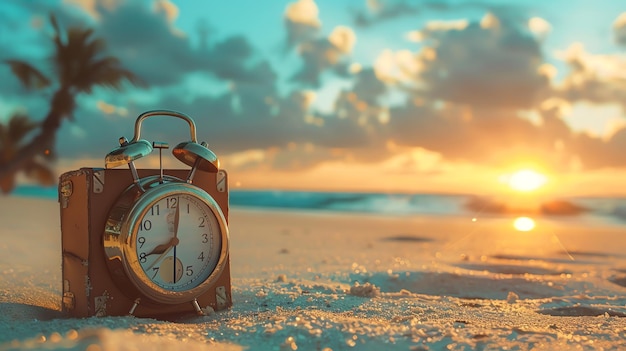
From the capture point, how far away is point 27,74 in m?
16.8

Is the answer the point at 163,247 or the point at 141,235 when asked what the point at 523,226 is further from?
the point at 141,235

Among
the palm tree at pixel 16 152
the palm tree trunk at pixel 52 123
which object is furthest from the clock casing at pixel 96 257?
the palm tree at pixel 16 152

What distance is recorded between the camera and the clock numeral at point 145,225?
9.42 feet

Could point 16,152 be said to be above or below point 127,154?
above

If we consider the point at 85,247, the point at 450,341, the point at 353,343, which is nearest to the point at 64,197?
the point at 85,247

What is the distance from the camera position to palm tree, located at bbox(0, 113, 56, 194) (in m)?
20.4

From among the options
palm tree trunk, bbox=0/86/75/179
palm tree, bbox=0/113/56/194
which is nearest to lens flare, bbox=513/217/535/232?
palm tree trunk, bbox=0/86/75/179

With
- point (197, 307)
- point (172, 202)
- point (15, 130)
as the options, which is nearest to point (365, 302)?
point (197, 307)

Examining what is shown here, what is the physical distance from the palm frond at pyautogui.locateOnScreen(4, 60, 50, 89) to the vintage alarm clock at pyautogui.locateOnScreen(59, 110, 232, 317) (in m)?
15.4

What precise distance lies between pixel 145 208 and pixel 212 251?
18.7 inches

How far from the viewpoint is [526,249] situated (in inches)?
304

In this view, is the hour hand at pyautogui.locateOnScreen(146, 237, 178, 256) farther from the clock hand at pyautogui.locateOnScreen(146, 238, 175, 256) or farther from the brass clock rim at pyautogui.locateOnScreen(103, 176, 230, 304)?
the brass clock rim at pyautogui.locateOnScreen(103, 176, 230, 304)

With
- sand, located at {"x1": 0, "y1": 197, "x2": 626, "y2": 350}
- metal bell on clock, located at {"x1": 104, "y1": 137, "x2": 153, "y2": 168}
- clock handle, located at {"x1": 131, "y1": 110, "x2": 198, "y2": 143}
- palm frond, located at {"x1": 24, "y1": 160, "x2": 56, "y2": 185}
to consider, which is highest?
palm frond, located at {"x1": 24, "y1": 160, "x2": 56, "y2": 185}

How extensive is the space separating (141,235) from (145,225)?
53 mm
